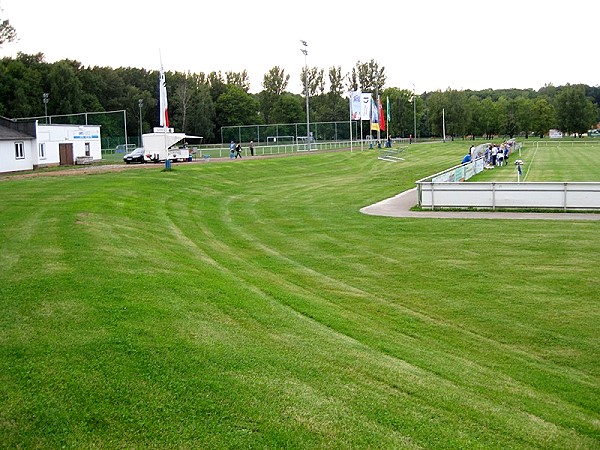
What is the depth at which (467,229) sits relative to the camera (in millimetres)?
20109

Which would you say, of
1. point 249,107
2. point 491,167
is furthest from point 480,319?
point 249,107

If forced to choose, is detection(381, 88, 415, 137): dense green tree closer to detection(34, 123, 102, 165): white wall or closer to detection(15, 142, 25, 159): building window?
detection(34, 123, 102, 165): white wall

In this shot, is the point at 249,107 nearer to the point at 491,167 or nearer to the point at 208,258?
the point at 491,167

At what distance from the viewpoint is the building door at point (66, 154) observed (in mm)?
50594

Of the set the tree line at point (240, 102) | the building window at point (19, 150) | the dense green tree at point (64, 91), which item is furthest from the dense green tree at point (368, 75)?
the building window at point (19, 150)

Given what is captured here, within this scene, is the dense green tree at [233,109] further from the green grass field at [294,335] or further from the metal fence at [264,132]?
the green grass field at [294,335]

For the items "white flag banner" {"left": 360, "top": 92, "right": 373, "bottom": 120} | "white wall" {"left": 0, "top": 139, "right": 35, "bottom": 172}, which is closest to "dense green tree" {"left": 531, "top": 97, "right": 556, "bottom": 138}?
"white flag banner" {"left": 360, "top": 92, "right": 373, "bottom": 120}

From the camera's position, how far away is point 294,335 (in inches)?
366

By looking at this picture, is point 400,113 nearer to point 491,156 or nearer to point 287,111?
point 287,111

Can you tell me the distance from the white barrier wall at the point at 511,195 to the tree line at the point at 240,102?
59524 mm

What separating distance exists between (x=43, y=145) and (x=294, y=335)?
43337mm

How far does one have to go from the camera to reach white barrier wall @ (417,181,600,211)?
2312 cm

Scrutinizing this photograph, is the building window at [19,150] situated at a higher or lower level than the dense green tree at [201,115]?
lower

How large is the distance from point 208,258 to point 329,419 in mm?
9655
